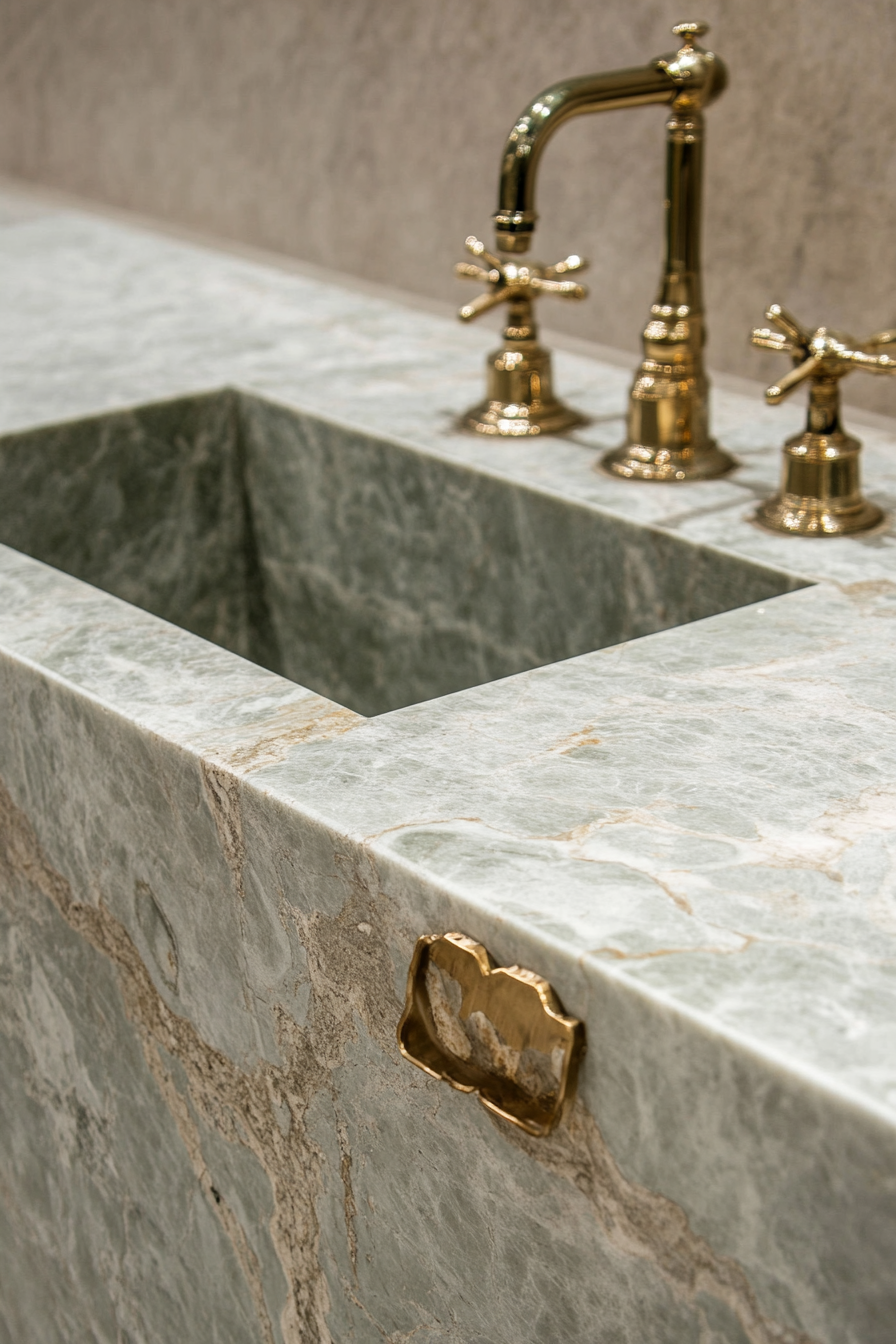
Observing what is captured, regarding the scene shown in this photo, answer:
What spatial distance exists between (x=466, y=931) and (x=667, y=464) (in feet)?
1.85

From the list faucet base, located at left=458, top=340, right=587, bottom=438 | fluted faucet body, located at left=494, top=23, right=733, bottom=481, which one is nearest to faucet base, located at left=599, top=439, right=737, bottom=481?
fluted faucet body, located at left=494, top=23, right=733, bottom=481

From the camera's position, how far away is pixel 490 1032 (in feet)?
2.04

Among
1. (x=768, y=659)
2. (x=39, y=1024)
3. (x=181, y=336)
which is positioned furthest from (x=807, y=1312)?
(x=181, y=336)

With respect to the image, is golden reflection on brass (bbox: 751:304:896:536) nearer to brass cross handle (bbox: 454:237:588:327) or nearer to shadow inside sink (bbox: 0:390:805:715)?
shadow inside sink (bbox: 0:390:805:715)

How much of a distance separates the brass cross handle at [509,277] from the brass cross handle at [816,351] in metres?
0.20

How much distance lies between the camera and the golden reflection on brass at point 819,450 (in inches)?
37.4

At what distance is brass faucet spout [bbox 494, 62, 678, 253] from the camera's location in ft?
3.30

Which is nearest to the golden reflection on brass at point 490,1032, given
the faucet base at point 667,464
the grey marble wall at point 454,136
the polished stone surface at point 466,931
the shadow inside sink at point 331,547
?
the polished stone surface at point 466,931

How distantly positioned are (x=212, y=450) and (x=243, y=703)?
58 cm

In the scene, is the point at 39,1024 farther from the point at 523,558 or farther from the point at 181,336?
the point at 181,336

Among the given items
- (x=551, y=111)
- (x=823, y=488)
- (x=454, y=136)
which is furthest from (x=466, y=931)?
(x=454, y=136)

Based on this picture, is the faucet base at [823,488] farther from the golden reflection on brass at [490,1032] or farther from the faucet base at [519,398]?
the golden reflection on brass at [490,1032]

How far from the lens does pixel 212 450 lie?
1324mm

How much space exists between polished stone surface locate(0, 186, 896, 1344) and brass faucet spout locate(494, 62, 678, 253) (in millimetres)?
190
